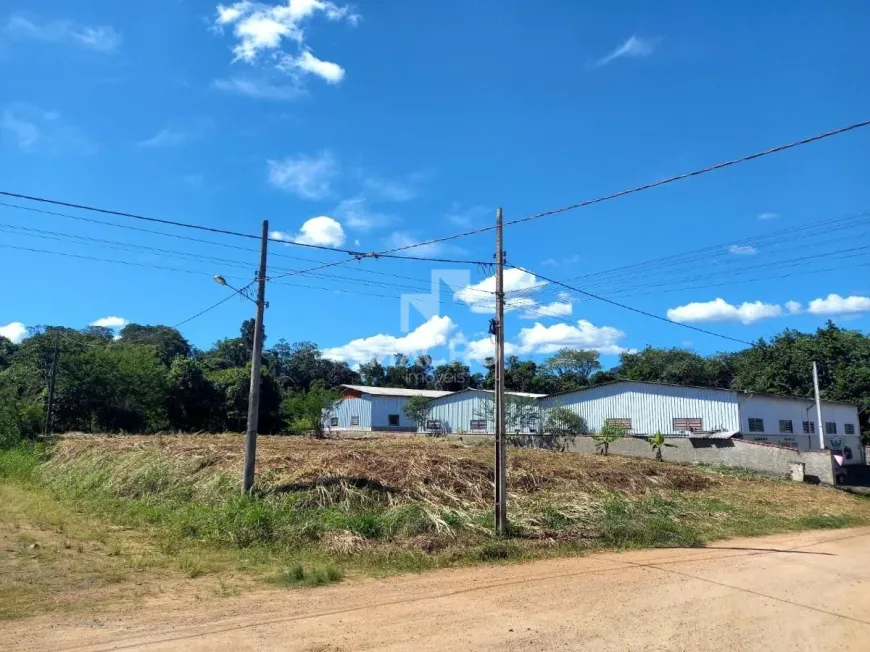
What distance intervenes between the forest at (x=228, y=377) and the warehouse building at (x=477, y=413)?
9348 millimetres

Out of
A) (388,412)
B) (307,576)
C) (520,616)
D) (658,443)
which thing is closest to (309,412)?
(388,412)

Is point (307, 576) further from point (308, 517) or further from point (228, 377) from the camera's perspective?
point (228, 377)

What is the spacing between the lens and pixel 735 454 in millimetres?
29734

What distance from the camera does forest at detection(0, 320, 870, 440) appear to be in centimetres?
3859

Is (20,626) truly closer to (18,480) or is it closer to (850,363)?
(18,480)

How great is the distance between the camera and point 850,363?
175ft

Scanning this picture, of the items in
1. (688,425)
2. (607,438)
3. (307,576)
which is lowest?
(307,576)

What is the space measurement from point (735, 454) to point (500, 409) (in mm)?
22119

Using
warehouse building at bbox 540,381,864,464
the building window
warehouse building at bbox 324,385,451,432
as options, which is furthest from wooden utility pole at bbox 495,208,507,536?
warehouse building at bbox 324,385,451,432

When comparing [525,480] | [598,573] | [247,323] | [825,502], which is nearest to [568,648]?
[598,573]

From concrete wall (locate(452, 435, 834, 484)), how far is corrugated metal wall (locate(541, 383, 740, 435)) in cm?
347

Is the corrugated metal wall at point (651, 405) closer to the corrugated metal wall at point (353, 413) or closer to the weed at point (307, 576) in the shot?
the corrugated metal wall at point (353, 413)

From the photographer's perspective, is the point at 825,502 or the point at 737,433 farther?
the point at 737,433

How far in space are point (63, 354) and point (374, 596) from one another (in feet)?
122
